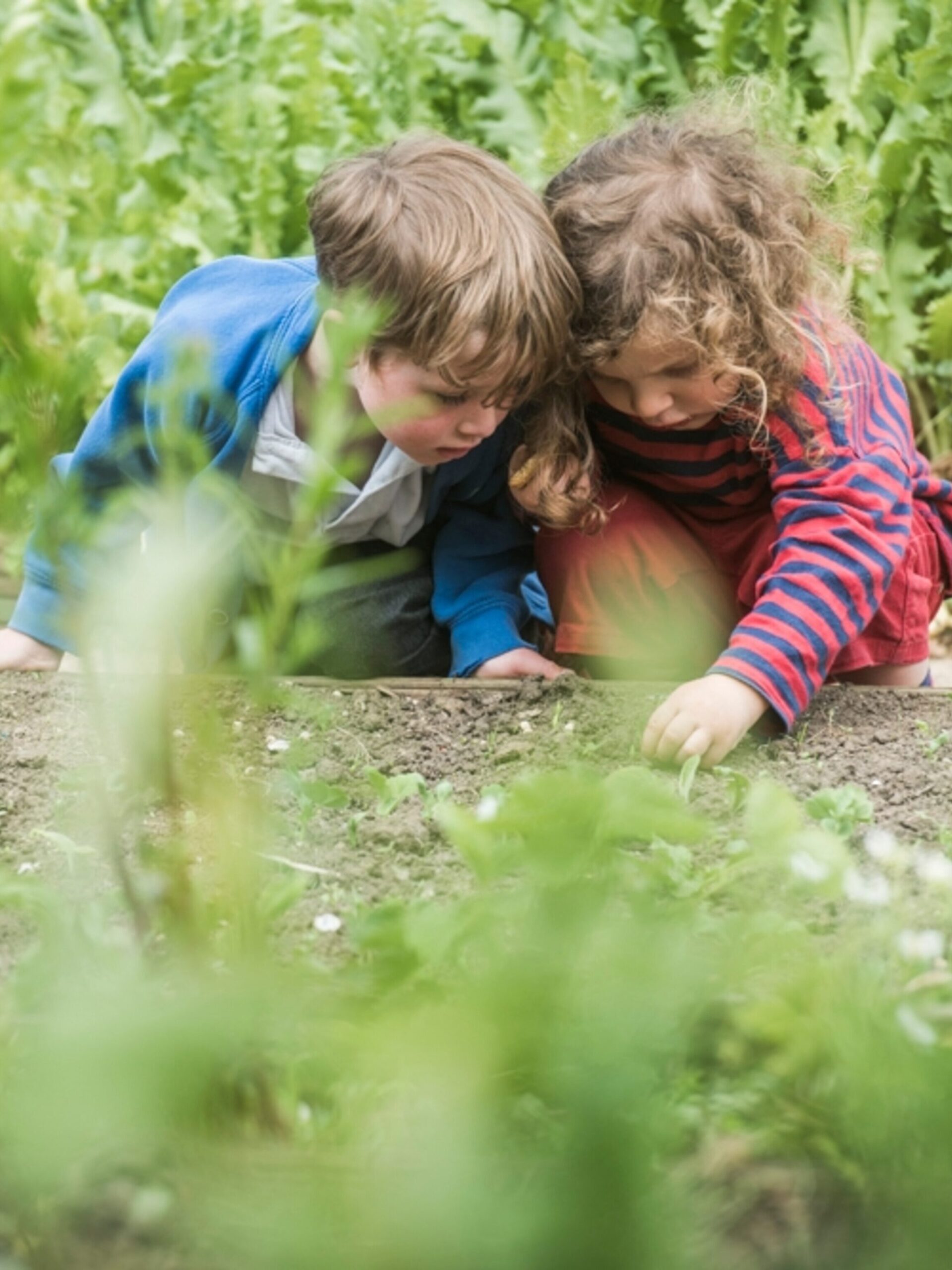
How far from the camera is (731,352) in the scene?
1995 mm

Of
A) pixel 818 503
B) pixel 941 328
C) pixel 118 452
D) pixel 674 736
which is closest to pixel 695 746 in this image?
pixel 674 736

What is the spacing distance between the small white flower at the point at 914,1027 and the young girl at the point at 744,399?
38.8 inches

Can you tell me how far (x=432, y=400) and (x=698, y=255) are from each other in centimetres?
43

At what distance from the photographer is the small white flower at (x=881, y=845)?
1215 millimetres

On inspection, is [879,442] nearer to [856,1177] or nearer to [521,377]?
[521,377]

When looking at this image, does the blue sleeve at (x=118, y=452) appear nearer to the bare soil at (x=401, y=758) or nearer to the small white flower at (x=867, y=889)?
the bare soil at (x=401, y=758)

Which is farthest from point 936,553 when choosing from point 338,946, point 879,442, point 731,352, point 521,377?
point 338,946

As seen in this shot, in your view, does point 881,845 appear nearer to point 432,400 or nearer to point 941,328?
point 432,400

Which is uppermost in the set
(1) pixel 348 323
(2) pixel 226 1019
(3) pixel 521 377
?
(1) pixel 348 323

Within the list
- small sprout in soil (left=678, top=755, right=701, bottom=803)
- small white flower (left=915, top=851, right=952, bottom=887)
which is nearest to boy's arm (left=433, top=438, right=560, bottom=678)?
small sprout in soil (left=678, top=755, right=701, bottom=803)

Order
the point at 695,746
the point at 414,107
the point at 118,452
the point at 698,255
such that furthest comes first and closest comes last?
1. the point at 414,107
2. the point at 118,452
3. the point at 698,255
4. the point at 695,746

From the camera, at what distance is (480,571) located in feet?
8.21

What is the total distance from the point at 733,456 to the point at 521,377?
1.53 feet

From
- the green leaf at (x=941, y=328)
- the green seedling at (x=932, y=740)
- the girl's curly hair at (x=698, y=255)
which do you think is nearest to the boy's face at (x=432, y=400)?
the girl's curly hair at (x=698, y=255)
